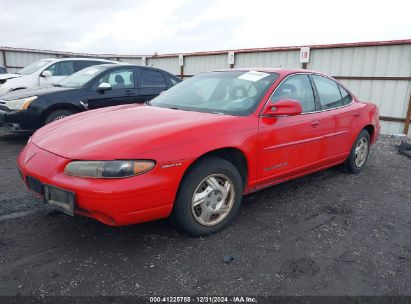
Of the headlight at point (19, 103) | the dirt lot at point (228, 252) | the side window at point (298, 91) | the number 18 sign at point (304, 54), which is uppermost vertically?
the number 18 sign at point (304, 54)

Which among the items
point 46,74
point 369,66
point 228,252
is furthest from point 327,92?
point 46,74

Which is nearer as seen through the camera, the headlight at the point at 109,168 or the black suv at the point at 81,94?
the headlight at the point at 109,168

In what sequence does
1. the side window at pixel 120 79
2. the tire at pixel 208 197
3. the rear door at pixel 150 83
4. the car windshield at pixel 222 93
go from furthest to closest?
the rear door at pixel 150 83 → the side window at pixel 120 79 → the car windshield at pixel 222 93 → the tire at pixel 208 197

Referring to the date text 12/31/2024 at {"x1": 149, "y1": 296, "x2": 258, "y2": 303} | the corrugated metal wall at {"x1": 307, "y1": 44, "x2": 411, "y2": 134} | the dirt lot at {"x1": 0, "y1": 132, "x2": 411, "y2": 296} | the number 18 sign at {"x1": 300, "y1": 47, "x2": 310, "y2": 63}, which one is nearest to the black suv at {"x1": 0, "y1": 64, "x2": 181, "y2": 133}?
the dirt lot at {"x1": 0, "y1": 132, "x2": 411, "y2": 296}

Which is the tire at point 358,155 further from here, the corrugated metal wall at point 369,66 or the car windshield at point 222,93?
the corrugated metal wall at point 369,66

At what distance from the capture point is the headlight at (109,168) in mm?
2311

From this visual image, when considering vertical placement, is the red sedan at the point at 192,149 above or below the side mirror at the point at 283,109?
below

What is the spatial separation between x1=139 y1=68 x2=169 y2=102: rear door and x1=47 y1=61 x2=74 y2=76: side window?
8.88 ft

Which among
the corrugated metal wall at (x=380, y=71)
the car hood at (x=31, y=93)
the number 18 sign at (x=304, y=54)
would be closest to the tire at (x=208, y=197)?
the car hood at (x=31, y=93)

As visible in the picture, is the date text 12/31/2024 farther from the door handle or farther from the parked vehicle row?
the parked vehicle row

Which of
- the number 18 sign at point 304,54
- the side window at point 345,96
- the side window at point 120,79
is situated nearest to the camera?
the side window at point 345,96

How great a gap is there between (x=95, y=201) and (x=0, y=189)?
2228mm

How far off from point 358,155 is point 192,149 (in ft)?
10.7

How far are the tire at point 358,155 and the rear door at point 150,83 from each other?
404 cm
